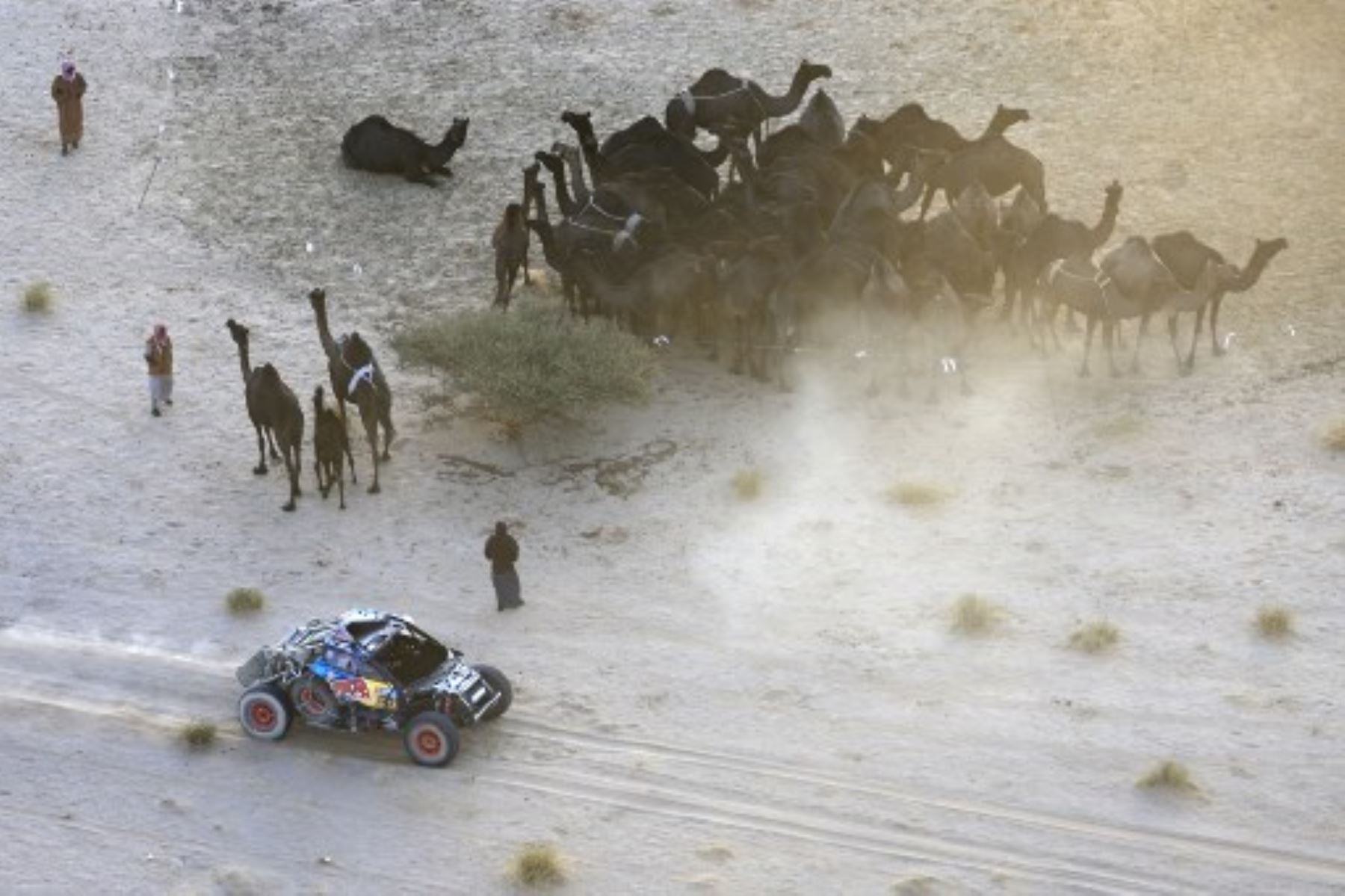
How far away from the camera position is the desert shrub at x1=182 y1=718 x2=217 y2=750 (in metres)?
19.8

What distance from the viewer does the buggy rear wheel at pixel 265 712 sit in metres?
19.7

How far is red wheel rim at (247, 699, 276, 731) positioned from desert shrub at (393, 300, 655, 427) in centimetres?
597

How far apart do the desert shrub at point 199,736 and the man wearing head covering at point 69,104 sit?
587 inches

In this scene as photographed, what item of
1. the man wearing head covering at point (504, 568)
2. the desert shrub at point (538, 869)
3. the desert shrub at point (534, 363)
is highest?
the desert shrub at point (534, 363)

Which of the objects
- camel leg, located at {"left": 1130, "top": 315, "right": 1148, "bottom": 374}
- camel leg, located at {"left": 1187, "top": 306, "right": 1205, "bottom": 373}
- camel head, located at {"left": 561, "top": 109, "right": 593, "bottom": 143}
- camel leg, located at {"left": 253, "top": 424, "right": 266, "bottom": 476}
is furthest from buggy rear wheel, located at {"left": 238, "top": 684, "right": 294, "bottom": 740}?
camel leg, located at {"left": 1187, "top": 306, "right": 1205, "bottom": 373}

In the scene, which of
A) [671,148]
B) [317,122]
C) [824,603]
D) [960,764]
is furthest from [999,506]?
[317,122]

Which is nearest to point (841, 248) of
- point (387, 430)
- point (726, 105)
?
point (726, 105)

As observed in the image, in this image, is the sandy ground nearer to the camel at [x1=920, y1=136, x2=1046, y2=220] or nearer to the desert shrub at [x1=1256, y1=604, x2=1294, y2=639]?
the desert shrub at [x1=1256, y1=604, x2=1294, y2=639]

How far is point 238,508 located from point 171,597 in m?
1.84

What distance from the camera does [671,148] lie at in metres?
29.1

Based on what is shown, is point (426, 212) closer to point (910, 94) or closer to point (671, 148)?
point (671, 148)

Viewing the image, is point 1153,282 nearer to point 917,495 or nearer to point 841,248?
point 841,248

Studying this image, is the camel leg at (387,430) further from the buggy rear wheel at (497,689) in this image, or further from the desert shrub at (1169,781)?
the desert shrub at (1169,781)

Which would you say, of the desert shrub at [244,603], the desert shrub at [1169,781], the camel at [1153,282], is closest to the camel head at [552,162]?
the camel at [1153,282]
